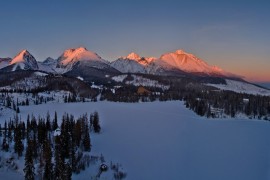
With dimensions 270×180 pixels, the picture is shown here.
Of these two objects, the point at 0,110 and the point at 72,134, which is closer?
the point at 72,134

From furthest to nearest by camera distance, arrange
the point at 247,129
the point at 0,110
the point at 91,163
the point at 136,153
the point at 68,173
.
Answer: the point at 0,110, the point at 247,129, the point at 136,153, the point at 91,163, the point at 68,173

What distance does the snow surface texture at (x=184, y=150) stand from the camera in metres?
75.1

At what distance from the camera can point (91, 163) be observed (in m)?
78.1

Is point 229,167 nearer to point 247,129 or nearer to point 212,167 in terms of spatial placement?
point 212,167

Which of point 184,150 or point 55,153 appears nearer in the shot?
point 55,153

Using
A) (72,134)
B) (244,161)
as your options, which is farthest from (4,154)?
(244,161)

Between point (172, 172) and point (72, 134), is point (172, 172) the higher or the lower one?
the lower one

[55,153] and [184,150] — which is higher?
[55,153]

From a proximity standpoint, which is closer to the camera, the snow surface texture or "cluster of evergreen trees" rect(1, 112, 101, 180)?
"cluster of evergreen trees" rect(1, 112, 101, 180)

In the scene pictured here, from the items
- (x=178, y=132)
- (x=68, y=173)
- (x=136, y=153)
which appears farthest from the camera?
(x=178, y=132)

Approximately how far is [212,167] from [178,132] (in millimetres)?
52119

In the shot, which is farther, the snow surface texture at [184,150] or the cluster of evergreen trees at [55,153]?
the snow surface texture at [184,150]

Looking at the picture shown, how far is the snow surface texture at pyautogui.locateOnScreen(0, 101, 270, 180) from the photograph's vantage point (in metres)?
75.1

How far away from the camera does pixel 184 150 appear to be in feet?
320
